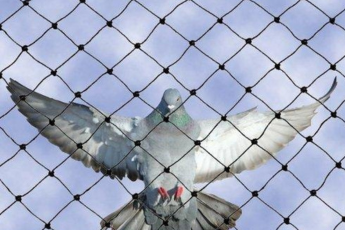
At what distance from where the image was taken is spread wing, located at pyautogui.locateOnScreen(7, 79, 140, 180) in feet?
17.9

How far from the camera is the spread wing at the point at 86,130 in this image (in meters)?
5.44

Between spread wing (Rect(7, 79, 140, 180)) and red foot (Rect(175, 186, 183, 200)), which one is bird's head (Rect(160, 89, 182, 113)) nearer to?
spread wing (Rect(7, 79, 140, 180))

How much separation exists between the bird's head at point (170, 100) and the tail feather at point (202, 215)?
46 centimetres

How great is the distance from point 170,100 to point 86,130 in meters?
0.43

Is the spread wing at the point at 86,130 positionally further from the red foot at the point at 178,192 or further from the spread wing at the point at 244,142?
the spread wing at the point at 244,142

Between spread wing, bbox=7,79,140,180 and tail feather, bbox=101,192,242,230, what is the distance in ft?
0.63

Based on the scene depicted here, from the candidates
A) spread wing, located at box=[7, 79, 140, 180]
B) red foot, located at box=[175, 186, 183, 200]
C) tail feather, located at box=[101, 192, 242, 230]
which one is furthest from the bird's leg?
spread wing, located at box=[7, 79, 140, 180]

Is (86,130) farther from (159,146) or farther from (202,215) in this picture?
(202,215)

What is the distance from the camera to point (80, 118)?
5578 mm

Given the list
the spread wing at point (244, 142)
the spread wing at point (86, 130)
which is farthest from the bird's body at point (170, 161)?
the spread wing at point (244, 142)

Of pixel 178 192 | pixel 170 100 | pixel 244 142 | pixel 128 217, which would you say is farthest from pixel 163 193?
pixel 244 142

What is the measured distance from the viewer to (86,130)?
18.4 ft

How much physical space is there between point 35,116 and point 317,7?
2.10 m

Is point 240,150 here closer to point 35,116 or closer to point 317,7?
point 35,116
